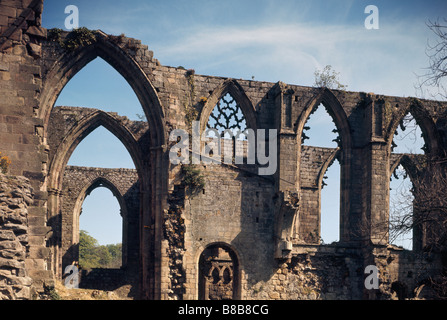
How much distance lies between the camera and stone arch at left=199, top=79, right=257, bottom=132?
17.4m

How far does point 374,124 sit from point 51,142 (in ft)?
36.6

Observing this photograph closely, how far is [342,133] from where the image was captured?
18.4 metres

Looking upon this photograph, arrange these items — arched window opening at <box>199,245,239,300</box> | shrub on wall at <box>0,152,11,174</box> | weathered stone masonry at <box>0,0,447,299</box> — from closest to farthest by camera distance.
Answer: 1. shrub on wall at <box>0,152,11,174</box>
2. weathered stone masonry at <box>0,0,447,299</box>
3. arched window opening at <box>199,245,239,300</box>

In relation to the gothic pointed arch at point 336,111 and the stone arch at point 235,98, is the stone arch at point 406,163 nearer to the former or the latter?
the gothic pointed arch at point 336,111

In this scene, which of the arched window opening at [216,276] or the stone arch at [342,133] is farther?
the arched window opening at [216,276]

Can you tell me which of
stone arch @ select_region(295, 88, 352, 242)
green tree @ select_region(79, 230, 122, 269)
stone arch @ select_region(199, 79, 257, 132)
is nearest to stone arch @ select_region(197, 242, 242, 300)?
stone arch @ select_region(295, 88, 352, 242)

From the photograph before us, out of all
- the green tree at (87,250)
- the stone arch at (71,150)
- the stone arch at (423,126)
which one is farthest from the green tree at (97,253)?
the stone arch at (423,126)

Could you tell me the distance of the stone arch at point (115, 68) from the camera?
1650cm

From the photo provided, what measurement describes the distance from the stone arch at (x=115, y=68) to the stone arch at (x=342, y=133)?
14.0 ft

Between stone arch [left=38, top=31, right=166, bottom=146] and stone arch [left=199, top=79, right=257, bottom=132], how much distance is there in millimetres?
1527

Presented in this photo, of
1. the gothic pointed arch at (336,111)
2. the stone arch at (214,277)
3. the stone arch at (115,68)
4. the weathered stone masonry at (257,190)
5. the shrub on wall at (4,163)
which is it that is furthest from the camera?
the stone arch at (214,277)

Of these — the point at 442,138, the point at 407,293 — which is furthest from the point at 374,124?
the point at 407,293

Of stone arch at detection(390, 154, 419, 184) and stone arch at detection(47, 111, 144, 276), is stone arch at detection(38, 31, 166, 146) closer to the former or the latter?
stone arch at detection(47, 111, 144, 276)

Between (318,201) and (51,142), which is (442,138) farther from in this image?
(51,142)
